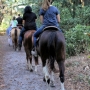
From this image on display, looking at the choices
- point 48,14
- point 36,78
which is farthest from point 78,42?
point 48,14

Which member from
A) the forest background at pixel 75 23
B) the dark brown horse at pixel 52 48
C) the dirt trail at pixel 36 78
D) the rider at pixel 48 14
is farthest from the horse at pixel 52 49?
the forest background at pixel 75 23

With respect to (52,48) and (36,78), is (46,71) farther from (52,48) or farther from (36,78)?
(36,78)

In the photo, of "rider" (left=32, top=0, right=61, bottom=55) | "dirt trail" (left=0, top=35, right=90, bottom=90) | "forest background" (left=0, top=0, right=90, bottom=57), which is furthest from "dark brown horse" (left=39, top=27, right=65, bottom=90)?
"forest background" (left=0, top=0, right=90, bottom=57)

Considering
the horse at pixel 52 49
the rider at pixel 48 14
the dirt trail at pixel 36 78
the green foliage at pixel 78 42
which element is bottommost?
the dirt trail at pixel 36 78

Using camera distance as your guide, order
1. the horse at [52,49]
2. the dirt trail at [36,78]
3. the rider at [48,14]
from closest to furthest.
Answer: the horse at [52,49] < the rider at [48,14] < the dirt trail at [36,78]

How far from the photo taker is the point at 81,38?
464 inches

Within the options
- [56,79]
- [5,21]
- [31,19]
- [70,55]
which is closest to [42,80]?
[56,79]

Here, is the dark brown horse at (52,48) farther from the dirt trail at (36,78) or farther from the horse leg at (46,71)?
the dirt trail at (36,78)

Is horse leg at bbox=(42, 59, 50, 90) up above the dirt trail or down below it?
above

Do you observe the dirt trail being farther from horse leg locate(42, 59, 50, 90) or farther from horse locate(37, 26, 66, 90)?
horse locate(37, 26, 66, 90)

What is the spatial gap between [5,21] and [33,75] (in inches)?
1457

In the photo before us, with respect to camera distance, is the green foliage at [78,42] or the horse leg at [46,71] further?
the green foliage at [78,42]

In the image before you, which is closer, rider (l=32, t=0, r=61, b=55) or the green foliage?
rider (l=32, t=0, r=61, b=55)

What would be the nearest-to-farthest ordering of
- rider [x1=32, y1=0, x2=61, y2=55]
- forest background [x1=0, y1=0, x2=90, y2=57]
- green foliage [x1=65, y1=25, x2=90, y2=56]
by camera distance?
1. rider [x1=32, y1=0, x2=61, y2=55]
2. green foliage [x1=65, y1=25, x2=90, y2=56]
3. forest background [x1=0, y1=0, x2=90, y2=57]
